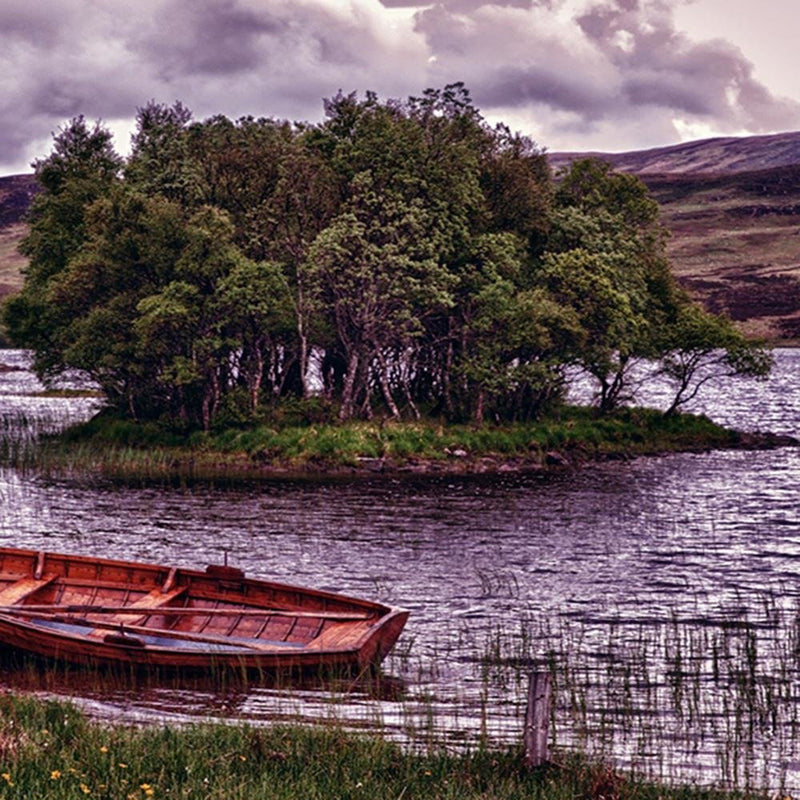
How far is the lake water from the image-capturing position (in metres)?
20.1

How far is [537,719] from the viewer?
14117 millimetres

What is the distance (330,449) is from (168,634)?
3635cm

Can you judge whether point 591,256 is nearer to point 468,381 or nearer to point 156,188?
point 468,381

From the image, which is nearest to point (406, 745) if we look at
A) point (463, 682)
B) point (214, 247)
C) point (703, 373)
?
point (463, 682)

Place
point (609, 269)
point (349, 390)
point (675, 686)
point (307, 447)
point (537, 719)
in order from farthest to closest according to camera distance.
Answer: point (609, 269), point (349, 390), point (307, 447), point (675, 686), point (537, 719)

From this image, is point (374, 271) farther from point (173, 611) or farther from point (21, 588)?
point (173, 611)

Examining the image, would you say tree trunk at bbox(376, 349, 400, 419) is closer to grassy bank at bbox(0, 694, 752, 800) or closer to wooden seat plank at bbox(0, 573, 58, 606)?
wooden seat plank at bbox(0, 573, 58, 606)

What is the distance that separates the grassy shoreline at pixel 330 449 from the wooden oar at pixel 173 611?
1234 inches

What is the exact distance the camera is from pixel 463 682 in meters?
23.1

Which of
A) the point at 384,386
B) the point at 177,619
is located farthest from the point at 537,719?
the point at 384,386

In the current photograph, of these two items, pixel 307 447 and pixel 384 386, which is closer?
pixel 307 447

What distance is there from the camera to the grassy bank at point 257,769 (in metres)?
12.6

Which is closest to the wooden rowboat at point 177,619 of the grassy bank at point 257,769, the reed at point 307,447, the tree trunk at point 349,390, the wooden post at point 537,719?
the grassy bank at point 257,769

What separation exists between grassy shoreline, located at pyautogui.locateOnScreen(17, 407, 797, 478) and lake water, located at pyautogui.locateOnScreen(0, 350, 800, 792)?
241cm
